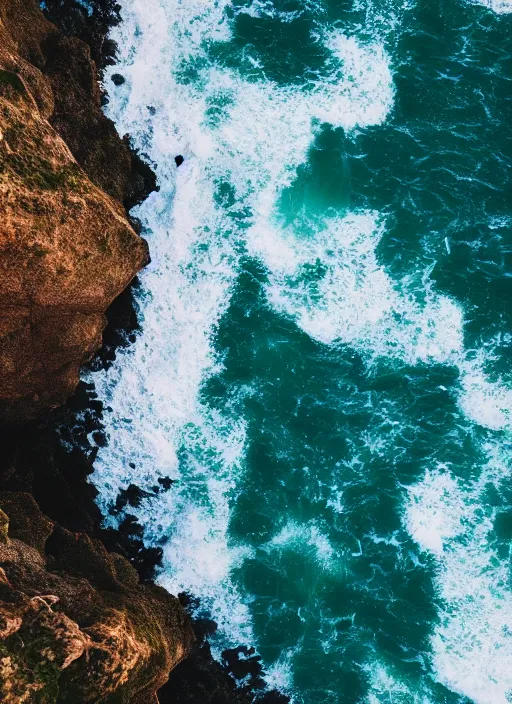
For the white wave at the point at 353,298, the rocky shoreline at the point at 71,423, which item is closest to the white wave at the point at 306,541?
the rocky shoreline at the point at 71,423

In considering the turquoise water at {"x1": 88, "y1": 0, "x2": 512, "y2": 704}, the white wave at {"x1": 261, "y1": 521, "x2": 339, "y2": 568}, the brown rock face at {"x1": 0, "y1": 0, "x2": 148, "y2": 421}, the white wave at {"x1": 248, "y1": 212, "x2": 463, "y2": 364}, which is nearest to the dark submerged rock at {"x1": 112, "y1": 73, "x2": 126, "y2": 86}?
the turquoise water at {"x1": 88, "y1": 0, "x2": 512, "y2": 704}

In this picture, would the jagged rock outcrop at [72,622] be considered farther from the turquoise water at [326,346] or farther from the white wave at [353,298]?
the white wave at [353,298]

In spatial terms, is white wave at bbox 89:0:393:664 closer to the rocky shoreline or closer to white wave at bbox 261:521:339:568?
white wave at bbox 261:521:339:568

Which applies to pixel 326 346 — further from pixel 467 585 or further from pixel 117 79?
pixel 117 79

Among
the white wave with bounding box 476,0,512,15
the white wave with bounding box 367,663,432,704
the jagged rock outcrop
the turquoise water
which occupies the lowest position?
the white wave with bounding box 367,663,432,704

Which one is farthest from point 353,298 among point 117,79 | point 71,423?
point 117,79

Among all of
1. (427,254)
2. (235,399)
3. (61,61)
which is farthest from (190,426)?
(61,61)

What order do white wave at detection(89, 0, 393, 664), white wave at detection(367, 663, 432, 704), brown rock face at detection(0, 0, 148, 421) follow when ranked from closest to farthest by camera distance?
brown rock face at detection(0, 0, 148, 421)
white wave at detection(89, 0, 393, 664)
white wave at detection(367, 663, 432, 704)
